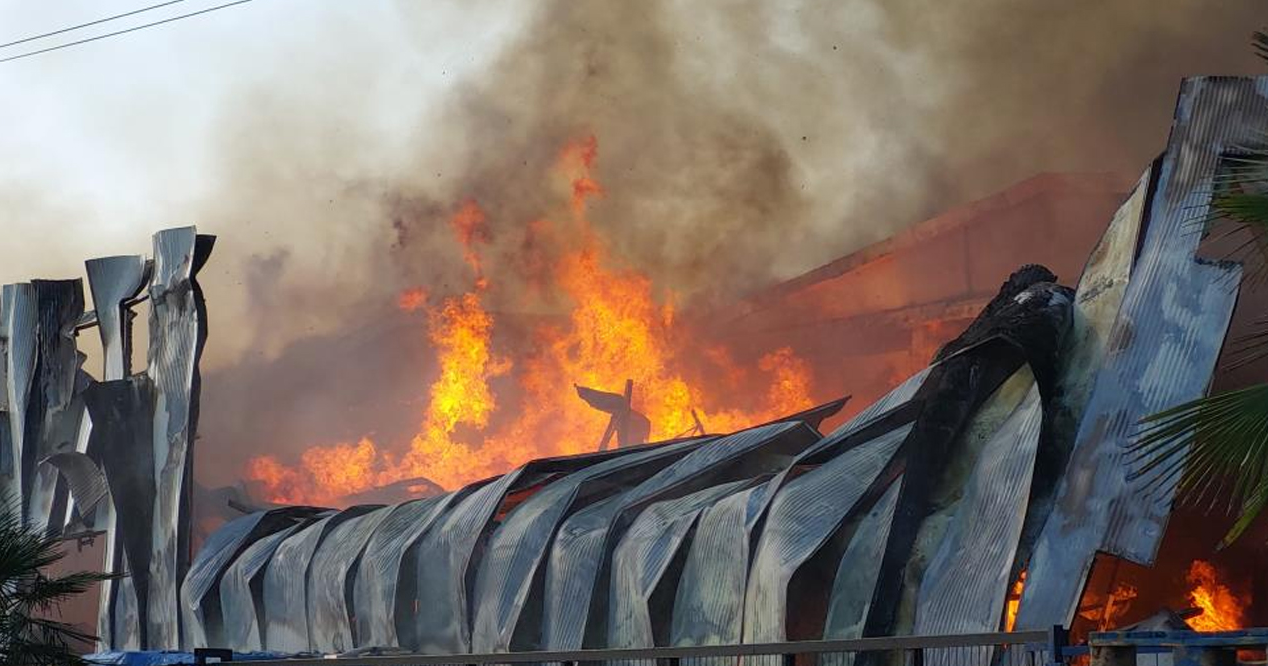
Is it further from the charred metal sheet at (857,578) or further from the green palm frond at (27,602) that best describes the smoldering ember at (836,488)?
the green palm frond at (27,602)

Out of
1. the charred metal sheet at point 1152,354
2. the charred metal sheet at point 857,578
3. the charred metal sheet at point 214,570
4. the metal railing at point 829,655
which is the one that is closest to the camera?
the metal railing at point 829,655

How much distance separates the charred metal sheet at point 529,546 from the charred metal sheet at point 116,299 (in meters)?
8.31

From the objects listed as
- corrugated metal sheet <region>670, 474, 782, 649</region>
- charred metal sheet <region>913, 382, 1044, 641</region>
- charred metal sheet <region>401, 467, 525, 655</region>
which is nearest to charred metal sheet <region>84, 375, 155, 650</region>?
charred metal sheet <region>401, 467, 525, 655</region>

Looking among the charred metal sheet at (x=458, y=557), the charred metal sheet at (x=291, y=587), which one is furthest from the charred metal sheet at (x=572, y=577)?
the charred metal sheet at (x=291, y=587)

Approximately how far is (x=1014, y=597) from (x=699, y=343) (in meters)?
23.0

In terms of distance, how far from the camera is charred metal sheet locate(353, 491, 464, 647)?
21.4 meters

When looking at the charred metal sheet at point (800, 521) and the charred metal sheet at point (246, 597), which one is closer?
the charred metal sheet at point (800, 521)

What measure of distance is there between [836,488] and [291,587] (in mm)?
10178

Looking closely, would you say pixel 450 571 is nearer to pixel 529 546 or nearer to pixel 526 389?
pixel 529 546

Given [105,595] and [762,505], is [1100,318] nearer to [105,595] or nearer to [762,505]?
[762,505]

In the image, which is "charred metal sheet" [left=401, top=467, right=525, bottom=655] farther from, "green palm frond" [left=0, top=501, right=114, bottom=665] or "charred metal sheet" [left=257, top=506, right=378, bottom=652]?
"green palm frond" [left=0, top=501, right=114, bottom=665]

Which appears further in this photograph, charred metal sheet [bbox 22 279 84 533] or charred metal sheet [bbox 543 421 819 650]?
charred metal sheet [bbox 22 279 84 533]

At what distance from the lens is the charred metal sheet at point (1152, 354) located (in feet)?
44.8

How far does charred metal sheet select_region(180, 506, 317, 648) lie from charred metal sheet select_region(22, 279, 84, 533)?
332 cm
